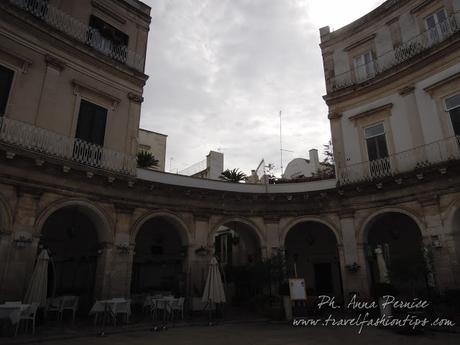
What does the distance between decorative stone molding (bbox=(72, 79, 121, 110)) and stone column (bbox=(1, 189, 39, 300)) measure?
14.6 feet

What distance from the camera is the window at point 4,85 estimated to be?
1091 cm

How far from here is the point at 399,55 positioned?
15.3 meters

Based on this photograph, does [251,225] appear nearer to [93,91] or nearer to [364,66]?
[93,91]

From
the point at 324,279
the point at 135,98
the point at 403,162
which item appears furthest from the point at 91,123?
the point at 324,279

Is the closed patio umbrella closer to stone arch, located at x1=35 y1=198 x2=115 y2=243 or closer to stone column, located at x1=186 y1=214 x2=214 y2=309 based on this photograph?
stone column, located at x1=186 y1=214 x2=214 y2=309

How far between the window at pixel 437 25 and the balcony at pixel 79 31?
1255 centimetres

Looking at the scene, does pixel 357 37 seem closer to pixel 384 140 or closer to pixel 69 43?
pixel 384 140

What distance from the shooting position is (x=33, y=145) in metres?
10.9

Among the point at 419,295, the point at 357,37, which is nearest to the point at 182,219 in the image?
the point at 419,295

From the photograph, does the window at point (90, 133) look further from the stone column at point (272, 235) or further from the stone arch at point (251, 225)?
the stone column at point (272, 235)

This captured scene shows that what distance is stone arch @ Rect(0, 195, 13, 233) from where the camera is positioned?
398 inches

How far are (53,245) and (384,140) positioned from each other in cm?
1543

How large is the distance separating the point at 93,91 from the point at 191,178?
5370 mm

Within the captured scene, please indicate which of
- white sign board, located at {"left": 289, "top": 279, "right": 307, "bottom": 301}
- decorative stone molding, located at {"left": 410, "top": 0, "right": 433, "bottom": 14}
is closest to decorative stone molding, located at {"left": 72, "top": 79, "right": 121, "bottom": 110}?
white sign board, located at {"left": 289, "top": 279, "right": 307, "bottom": 301}
